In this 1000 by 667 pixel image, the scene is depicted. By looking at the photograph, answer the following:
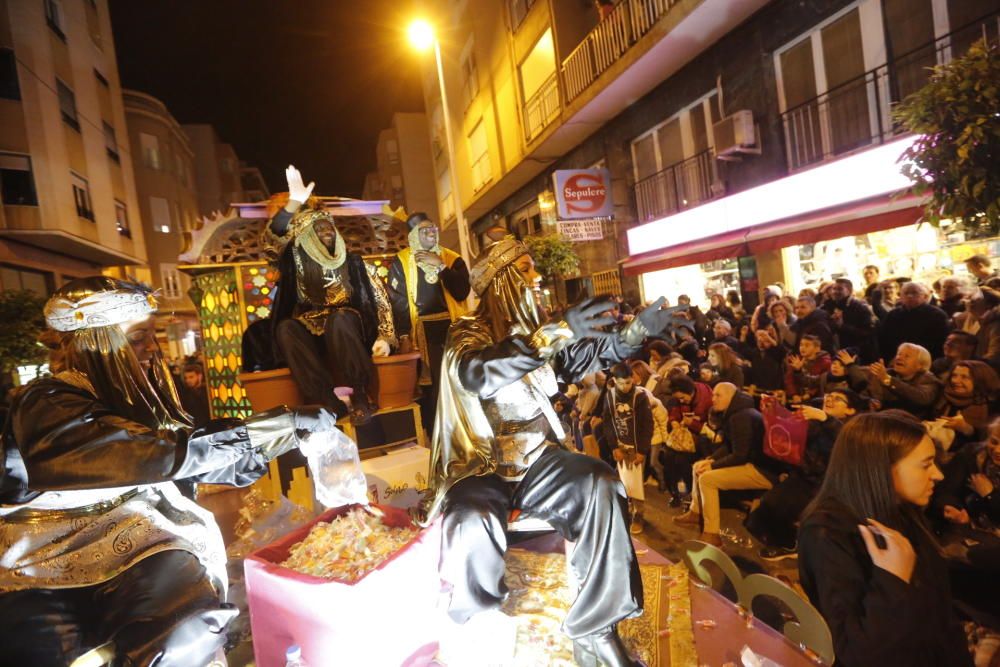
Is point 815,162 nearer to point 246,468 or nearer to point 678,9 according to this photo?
point 678,9

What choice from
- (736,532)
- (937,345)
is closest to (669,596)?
(736,532)

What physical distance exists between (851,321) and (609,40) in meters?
7.81

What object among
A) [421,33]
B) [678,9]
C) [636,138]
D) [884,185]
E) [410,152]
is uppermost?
[410,152]

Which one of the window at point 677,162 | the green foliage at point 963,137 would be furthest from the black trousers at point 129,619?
the window at point 677,162

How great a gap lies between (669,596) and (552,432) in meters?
1.14

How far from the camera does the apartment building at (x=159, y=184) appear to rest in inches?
1038

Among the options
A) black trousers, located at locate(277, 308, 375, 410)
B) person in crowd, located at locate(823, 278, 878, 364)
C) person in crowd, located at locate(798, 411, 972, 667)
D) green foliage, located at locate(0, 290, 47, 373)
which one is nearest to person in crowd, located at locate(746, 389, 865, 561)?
person in crowd, located at locate(823, 278, 878, 364)

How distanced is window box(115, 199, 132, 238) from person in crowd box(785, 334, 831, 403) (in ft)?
71.4

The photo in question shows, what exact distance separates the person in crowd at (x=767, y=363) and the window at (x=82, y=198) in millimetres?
18866

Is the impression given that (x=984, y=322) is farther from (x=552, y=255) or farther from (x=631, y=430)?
(x=552, y=255)

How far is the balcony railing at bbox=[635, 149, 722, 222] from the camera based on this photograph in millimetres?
10141

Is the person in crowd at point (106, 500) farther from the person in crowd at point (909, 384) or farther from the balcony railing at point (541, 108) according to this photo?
the balcony railing at point (541, 108)

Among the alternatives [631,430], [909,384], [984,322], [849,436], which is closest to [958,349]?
[984,322]

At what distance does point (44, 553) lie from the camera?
176 cm
